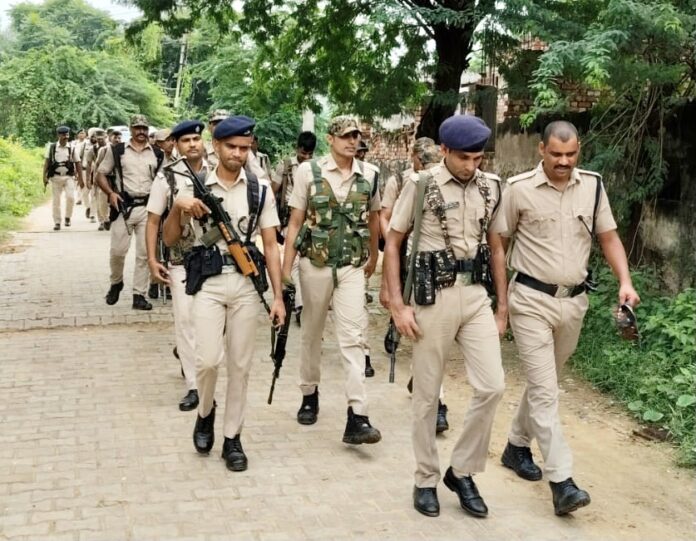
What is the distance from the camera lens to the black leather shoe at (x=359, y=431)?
529cm

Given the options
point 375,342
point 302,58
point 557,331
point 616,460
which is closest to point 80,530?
point 557,331

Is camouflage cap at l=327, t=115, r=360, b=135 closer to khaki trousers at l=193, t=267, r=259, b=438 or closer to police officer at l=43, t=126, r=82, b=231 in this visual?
khaki trousers at l=193, t=267, r=259, b=438

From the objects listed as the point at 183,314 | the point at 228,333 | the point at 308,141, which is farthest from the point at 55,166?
the point at 228,333

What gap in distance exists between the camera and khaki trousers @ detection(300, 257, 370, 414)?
5445mm

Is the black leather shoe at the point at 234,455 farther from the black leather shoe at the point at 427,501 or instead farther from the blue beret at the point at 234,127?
the blue beret at the point at 234,127

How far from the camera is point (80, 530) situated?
13.8ft

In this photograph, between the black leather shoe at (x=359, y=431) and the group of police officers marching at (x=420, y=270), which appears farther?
the black leather shoe at (x=359, y=431)

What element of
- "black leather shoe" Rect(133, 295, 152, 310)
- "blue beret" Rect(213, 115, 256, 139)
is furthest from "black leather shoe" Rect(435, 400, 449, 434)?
"black leather shoe" Rect(133, 295, 152, 310)

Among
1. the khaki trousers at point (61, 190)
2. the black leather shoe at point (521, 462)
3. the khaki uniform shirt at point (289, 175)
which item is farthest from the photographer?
the khaki trousers at point (61, 190)

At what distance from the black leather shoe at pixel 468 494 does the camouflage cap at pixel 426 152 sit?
7.82 feet

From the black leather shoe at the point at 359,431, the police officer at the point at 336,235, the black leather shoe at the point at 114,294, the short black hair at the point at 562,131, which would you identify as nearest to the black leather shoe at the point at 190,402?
the police officer at the point at 336,235

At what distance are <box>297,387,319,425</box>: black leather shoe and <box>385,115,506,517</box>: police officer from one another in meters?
1.55

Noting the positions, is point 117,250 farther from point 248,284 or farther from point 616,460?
point 616,460

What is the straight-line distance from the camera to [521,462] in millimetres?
5047
